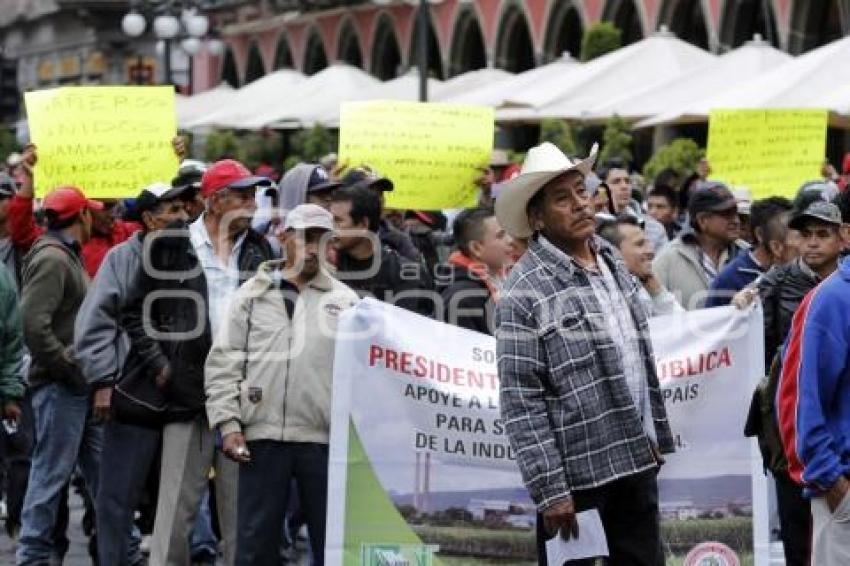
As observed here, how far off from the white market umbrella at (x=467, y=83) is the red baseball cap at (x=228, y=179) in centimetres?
2414

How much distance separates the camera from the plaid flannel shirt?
24.0 feet

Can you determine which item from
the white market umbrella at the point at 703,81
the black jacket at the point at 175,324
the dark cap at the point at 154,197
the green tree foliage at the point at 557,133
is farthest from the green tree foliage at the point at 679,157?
the black jacket at the point at 175,324

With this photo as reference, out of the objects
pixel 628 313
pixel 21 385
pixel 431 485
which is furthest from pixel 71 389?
pixel 628 313

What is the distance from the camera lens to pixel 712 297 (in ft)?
35.4

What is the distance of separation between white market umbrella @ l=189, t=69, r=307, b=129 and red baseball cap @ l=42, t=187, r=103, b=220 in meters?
24.8

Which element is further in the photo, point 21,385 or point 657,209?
point 657,209

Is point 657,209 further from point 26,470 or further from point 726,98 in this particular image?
point 726,98

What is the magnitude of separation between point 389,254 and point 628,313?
3554mm

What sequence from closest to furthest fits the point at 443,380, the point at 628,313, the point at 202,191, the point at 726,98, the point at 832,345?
the point at 832,345
the point at 628,313
the point at 443,380
the point at 202,191
the point at 726,98

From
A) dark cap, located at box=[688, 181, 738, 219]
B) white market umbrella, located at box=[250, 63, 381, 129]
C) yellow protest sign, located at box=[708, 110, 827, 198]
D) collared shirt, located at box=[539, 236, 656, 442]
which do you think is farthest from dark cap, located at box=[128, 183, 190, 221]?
white market umbrella, located at box=[250, 63, 381, 129]

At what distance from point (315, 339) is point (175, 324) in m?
0.92

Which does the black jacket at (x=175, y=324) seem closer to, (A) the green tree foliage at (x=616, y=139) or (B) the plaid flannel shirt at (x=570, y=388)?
(B) the plaid flannel shirt at (x=570, y=388)

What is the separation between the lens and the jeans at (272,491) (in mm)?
9133

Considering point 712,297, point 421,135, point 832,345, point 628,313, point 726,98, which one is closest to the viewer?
point 832,345
